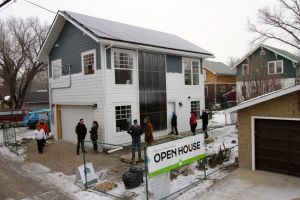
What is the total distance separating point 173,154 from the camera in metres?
8.41

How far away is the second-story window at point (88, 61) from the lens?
15.5m

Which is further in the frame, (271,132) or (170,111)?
(170,111)

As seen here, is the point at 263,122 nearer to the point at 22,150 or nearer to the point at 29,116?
the point at 22,150

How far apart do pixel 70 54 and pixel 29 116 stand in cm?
1224

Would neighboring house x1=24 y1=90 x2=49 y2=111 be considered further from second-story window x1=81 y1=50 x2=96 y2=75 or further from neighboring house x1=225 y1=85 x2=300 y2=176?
neighboring house x1=225 y1=85 x2=300 y2=176

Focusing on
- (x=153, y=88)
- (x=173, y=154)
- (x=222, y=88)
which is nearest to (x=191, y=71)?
(x=153, y=88)

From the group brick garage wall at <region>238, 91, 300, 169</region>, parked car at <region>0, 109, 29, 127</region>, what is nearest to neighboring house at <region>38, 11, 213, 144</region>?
brick garage wall at <region>238, 91, 300, 169</region>

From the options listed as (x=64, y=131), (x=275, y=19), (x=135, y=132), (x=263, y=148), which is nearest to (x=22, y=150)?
(x=64, y=131)

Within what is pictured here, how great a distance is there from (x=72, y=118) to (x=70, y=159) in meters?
4.72

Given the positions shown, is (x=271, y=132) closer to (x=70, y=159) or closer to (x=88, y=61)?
(x=70, y=159)

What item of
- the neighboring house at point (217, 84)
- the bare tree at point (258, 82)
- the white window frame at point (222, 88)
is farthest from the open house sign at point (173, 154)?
the white window frame at point (222, 88)

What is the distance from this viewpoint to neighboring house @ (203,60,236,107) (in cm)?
4288

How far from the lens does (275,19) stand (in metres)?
30.4

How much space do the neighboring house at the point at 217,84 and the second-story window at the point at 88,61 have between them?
28367 millimetres
